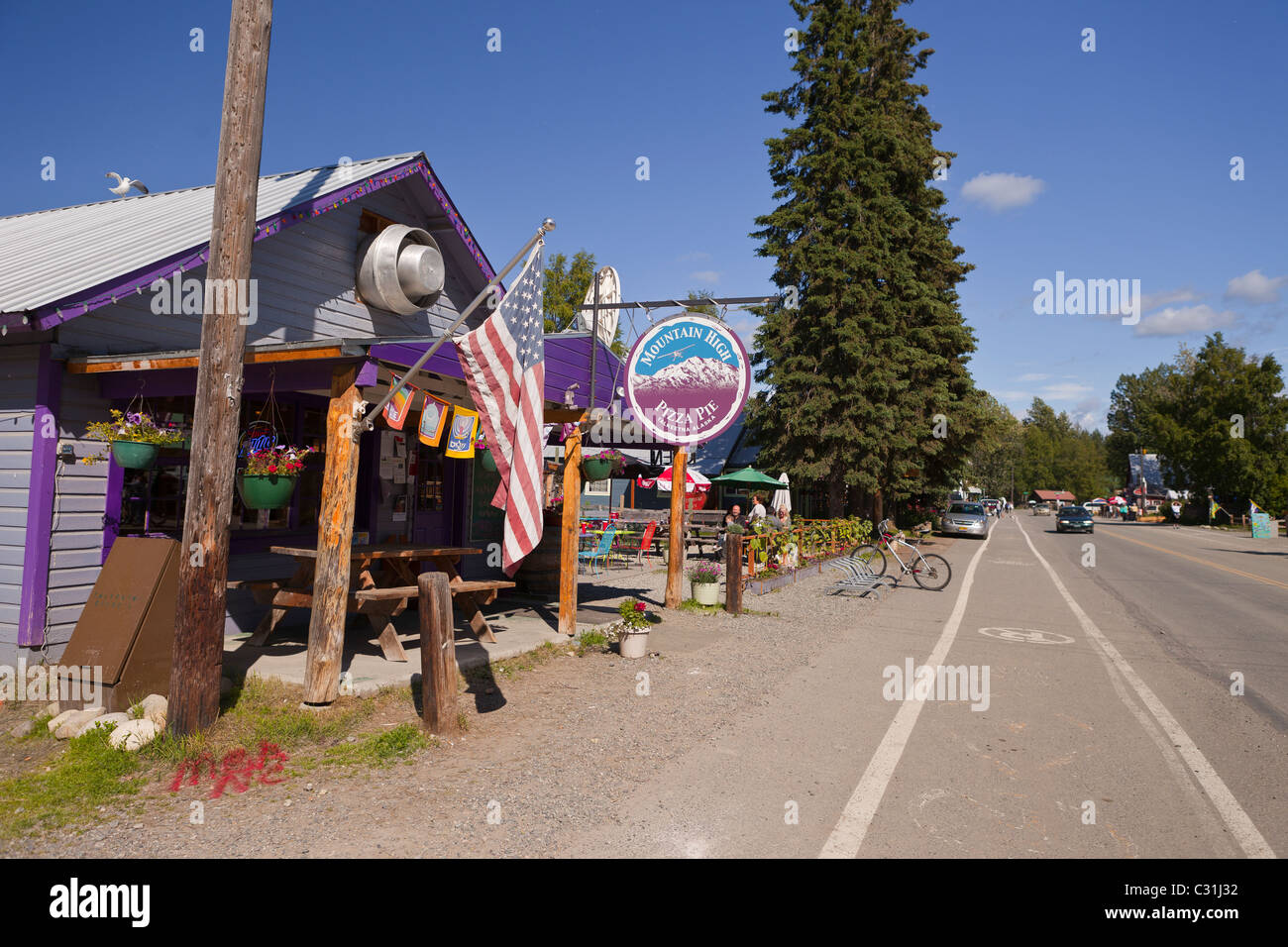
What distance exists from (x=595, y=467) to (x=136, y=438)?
566cm

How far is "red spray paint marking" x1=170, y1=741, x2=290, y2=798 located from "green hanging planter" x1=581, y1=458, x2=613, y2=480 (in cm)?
634

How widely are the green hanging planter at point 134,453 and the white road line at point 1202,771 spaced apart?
8708mm

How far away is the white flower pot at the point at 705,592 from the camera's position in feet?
41.1

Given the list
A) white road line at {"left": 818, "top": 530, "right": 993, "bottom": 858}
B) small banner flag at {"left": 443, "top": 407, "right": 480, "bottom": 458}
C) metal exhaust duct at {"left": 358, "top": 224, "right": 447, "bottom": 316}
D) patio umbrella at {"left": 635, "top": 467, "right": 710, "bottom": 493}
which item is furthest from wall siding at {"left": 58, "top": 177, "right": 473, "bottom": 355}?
patio umbrella at {"left": 635, "top": 467, "right": 710, "bottom": 493}

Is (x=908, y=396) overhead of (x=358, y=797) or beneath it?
overhead

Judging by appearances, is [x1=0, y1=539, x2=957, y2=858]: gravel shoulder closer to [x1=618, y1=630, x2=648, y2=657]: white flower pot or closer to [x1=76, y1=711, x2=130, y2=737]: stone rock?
[x1=618, y1=630, x2=648, y2=657]: white flower pot

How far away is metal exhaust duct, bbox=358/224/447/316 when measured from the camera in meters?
10.3

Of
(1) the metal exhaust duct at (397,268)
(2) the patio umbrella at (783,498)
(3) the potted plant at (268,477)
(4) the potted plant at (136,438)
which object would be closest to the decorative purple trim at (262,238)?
(1) the metal exhaust duct at (397,268)

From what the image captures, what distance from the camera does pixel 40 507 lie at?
7.23m

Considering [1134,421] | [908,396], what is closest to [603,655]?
[908,396]

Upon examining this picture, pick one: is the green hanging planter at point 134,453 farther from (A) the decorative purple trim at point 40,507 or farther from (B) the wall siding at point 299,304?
(B) the wall siding at point 299,304

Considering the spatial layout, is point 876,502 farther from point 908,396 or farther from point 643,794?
point 643,794
